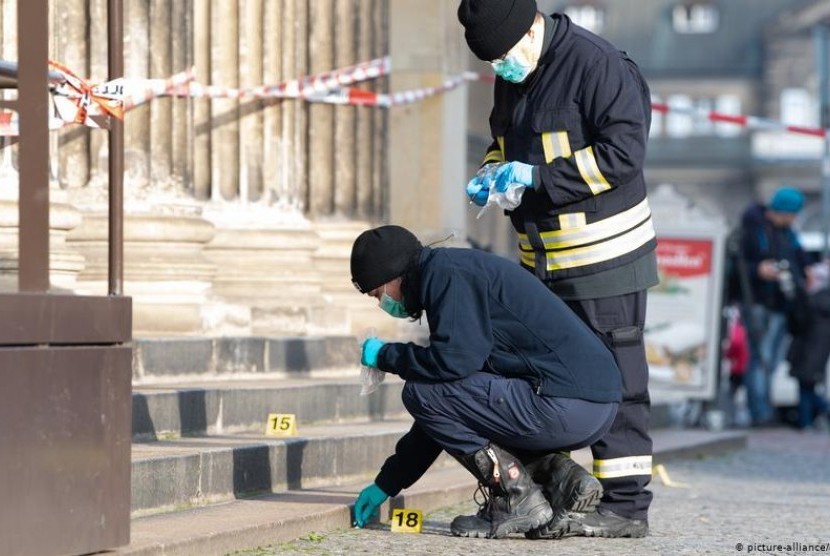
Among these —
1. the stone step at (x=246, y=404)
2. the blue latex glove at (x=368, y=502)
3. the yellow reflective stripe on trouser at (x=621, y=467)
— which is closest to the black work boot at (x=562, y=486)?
the yellow reflective stripe on trouser at (x=621, y=467)

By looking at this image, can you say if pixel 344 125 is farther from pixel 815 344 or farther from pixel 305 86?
pixel 815 344

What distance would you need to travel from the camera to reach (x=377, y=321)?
1062 cm

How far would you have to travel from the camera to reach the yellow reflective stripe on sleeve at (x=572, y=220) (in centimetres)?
627

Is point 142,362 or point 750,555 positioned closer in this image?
point 750,555

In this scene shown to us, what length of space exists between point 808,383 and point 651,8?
216 ft

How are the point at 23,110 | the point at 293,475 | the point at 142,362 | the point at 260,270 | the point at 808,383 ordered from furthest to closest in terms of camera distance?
the point at 808,383, the point at 260,270, the point at 142,362, the point at 293,475, the point at 23,110

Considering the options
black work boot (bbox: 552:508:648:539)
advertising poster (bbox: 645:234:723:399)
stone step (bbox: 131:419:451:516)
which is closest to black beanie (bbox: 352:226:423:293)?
stone step (bbox: 131:419:451:516)

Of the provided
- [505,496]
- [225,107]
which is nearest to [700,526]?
[505,496]

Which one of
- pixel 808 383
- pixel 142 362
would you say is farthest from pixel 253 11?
pixel 808 383

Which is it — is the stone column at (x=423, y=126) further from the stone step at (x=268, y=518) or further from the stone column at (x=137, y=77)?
the stone step at (x=268, y=518)

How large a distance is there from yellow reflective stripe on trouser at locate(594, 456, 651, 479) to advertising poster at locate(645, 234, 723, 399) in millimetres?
7069

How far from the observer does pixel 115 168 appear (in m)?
5.38

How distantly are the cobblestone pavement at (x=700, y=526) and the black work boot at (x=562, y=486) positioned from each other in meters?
0.09

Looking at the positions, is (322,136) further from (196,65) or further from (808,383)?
(808,383)
